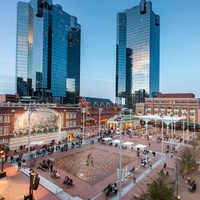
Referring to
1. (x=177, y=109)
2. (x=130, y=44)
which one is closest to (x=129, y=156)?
(x=177, y=109)

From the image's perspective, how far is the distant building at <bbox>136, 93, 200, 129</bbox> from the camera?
2750 inches

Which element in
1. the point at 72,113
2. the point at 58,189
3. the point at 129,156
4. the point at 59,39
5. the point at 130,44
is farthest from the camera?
the point at 130,44

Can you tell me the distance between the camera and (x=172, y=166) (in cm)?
2638

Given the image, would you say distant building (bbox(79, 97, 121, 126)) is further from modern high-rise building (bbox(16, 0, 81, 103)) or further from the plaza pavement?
modern high-rise building (bbox(16, 0, 81, 103))

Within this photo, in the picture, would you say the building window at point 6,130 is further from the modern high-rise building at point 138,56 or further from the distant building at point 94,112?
the modern high-rise building at point 138,56

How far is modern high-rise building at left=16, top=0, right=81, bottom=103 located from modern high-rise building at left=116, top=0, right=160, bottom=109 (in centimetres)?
5294

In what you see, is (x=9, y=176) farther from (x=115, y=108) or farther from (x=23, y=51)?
(x=23, y=51)

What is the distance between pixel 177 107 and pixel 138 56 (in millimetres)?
80241

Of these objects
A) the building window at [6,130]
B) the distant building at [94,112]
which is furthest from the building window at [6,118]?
the distant building at [94,112]

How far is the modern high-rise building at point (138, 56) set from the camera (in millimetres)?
138500

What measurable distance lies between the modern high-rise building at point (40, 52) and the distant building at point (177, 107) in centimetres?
6994

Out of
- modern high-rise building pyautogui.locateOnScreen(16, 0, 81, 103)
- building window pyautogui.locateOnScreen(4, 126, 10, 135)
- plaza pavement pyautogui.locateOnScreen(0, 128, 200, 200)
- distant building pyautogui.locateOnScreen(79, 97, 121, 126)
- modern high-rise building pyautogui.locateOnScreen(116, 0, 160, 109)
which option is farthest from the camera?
modern high-rise building pyautogui.locateOnScreen(116, 0, 160, 109)

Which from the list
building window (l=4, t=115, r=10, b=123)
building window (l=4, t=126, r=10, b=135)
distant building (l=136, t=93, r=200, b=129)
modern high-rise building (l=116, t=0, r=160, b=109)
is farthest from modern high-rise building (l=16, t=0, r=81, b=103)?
building window (l=4, t=126, r=10, b=135)

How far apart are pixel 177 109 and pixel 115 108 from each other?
29204 mm
